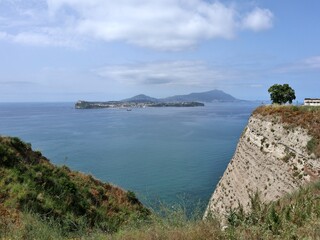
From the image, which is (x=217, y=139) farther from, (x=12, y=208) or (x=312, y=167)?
(x=12, y=208)

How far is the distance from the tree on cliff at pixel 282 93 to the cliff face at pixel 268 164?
10.5 metres

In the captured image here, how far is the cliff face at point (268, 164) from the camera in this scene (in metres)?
24.1

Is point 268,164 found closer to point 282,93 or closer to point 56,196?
point 282,93

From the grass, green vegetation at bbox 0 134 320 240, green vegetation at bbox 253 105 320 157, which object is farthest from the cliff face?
the grass

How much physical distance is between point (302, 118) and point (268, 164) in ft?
15.9

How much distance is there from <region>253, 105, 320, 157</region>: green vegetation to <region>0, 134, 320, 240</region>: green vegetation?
12.6 meters

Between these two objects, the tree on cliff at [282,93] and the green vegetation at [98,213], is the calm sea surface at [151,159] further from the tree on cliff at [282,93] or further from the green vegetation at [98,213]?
the tree on cliff at [282,93]

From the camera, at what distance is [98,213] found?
649 inches

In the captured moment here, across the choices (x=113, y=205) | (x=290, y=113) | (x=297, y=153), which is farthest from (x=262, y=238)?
(x=290, y=113)

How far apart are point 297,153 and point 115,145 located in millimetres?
56001

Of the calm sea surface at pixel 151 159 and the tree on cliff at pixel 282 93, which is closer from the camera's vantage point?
the tree on cliff at pixel 282 93

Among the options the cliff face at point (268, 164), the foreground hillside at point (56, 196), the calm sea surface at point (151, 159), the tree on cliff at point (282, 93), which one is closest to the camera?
the foreground hillside at point (56, 196)

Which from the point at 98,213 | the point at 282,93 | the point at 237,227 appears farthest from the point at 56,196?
the point at 282,93

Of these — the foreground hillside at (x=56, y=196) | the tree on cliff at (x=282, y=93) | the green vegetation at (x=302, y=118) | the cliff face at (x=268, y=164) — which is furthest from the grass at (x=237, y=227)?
the tree on cliff at (x=282, y=93)
